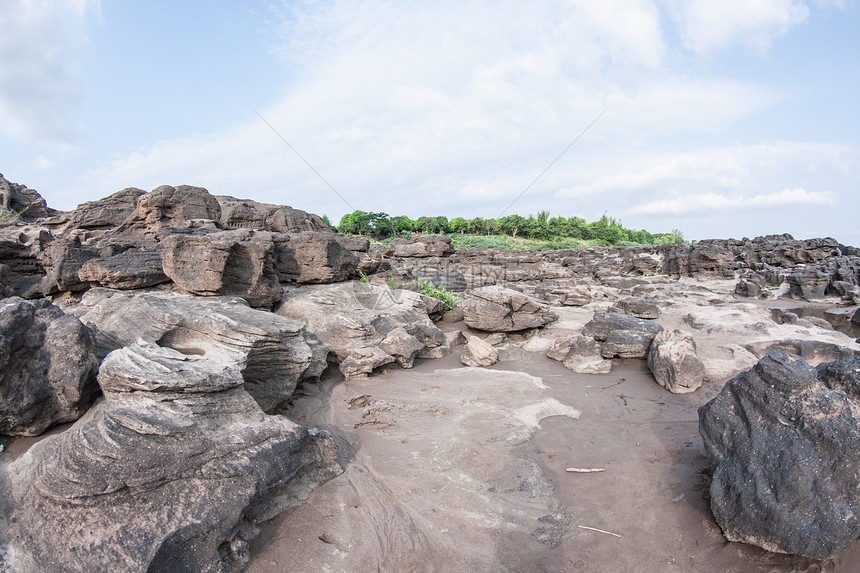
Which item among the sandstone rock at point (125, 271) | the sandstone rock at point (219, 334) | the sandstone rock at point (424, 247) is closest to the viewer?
the sandstone rock at point (219, 334)

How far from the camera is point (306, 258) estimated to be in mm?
9711

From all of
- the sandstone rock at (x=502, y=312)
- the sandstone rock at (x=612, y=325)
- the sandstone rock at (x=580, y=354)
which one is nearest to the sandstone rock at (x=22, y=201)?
the sandstone rock at (x=502, y=312)

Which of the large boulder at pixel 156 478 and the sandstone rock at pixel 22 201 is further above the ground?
the sandstone rock at pixel 22 201

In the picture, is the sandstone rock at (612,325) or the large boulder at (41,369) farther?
the sandstone rock at (612,325)

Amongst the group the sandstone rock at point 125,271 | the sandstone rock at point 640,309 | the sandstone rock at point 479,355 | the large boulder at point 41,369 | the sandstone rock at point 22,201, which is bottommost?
the sandstone rock at point 479,355

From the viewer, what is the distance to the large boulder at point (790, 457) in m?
3.08

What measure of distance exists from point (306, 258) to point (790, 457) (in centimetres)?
877

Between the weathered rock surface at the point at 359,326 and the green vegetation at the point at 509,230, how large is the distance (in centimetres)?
4395

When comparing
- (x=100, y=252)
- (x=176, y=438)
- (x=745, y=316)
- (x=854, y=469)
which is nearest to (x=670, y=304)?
(x=745, y=316)

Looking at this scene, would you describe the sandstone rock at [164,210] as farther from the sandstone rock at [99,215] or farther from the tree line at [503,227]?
the tree line at [503,227]

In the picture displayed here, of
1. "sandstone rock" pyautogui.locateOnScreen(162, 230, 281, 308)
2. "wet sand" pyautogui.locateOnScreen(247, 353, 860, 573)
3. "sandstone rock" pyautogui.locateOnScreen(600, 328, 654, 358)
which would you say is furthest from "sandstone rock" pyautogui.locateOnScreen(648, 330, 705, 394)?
"sandstone rock" pyautogui.locateOnScreen(162, 230, 281, 308)

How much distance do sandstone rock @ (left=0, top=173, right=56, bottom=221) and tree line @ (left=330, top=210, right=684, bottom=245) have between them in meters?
39.6

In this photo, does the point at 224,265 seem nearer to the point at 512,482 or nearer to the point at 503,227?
the point at 512,482

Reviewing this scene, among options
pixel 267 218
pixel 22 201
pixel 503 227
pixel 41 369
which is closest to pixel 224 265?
pixel 41 369
